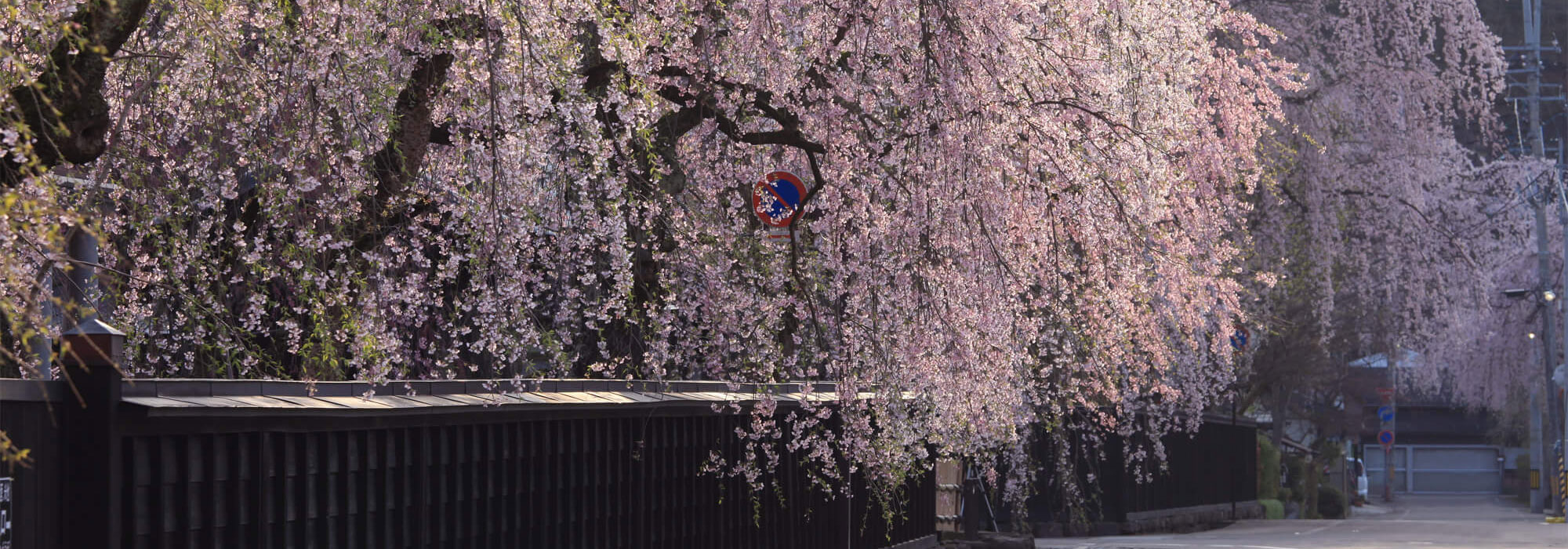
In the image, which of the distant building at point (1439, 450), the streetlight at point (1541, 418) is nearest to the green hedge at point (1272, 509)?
the streetlight at point (1541, 418)

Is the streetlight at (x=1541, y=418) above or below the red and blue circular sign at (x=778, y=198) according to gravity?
below

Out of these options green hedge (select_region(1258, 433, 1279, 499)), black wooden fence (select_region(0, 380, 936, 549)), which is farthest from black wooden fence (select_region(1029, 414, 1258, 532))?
black wooden fence (select_region(0, 380, 936, 549))

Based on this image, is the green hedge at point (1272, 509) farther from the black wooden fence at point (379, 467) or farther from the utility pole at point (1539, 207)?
the black wooden fence at point (379, 467)

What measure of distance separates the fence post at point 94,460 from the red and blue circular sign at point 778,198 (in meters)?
5.74

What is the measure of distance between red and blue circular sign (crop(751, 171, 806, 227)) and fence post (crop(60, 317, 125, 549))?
574 cm

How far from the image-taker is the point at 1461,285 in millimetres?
32656

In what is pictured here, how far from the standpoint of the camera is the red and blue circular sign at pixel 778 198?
10.7 metres

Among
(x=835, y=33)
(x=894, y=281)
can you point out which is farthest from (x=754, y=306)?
(x=835, y=33)

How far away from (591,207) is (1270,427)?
37.2 metres

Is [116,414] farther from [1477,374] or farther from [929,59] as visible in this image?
[1477,374]

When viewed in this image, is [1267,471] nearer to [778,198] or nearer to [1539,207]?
[1539,207]

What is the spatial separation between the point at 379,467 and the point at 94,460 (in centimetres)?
176

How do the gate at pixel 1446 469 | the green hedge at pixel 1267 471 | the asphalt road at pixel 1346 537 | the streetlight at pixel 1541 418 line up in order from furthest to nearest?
the gate at pixel 1446 469 → the streetlight at pixel 1541 418 → the green hedge at pixel 1267 471 → the asphalt road at pixel 1346 537

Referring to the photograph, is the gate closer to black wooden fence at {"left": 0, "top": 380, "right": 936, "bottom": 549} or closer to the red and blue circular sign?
the red and blue circular sign
